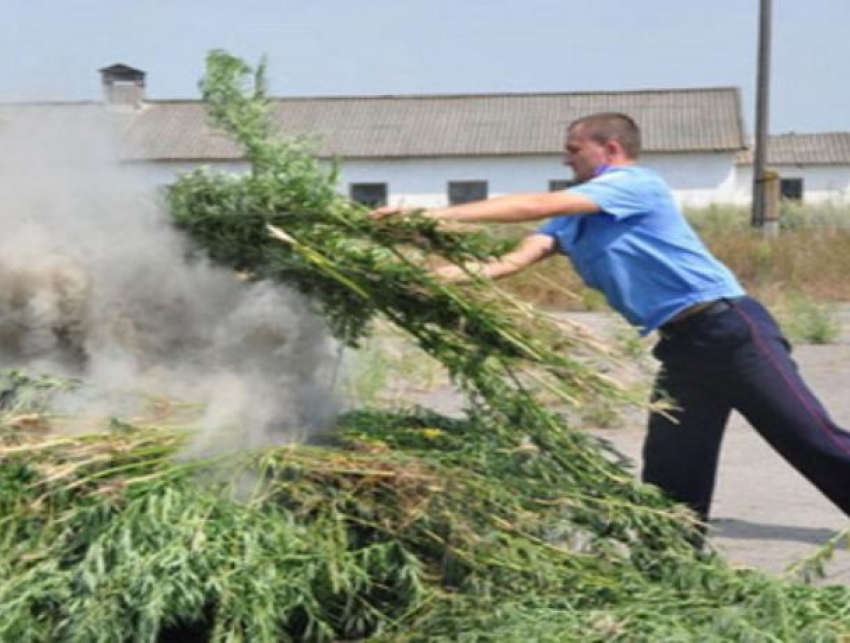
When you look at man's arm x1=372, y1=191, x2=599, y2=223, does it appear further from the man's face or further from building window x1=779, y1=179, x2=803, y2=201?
building window x1=779, y1=179, x2=803, y2=201

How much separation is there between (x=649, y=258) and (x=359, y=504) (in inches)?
66.7

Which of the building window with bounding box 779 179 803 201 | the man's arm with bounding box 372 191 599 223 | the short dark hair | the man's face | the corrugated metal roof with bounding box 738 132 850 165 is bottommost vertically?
the building window with bounding box 779 179 803 201

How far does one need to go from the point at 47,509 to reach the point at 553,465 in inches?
66.7

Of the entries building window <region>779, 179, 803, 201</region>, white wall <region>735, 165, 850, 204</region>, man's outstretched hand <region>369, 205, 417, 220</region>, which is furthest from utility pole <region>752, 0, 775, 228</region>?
building window <region>779, 179, 803, 201</region>

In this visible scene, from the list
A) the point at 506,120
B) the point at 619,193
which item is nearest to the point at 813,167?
the point at 506,120

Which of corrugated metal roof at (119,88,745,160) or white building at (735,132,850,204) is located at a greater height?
corrugated metal roof at (119,88,745,160)

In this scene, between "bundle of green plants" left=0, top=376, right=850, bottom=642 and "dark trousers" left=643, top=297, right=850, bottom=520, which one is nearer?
"bundle of green plants" left=0, top=376, right=850, bottom=642

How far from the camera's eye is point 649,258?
209 inches

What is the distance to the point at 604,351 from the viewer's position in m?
4.56

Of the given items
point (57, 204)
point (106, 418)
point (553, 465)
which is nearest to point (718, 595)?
point (553, 465)

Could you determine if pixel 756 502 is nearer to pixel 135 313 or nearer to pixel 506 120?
pixel 135 313

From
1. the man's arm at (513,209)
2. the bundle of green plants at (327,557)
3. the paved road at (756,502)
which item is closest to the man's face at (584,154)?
the man's arm at (513,209)

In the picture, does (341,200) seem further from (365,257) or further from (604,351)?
(604,351)

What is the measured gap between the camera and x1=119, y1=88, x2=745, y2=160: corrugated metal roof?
157ft
